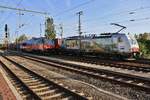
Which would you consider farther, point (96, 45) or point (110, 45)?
point (96, 45)

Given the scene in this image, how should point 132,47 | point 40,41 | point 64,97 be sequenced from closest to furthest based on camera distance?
point 64,97
point 132,47
point 40,41

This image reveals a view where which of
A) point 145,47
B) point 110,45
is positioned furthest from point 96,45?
point 145,47

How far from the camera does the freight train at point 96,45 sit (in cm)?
2977

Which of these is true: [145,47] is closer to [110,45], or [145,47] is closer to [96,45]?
[96,45]

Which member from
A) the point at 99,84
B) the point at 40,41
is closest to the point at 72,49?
the point at 40,41

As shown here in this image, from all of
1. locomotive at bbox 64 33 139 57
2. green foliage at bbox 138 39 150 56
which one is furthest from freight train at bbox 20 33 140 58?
green foliage at bbox 138 39 150 56

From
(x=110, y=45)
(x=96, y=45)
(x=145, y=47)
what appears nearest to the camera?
(x=110, y=45)

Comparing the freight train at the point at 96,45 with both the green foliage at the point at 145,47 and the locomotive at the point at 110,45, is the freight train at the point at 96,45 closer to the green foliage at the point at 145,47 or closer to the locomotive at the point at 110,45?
the locomotive at the point at 110,45

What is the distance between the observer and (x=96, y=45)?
119ft

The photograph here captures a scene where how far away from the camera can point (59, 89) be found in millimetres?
12008

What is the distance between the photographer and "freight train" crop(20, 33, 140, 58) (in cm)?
2977

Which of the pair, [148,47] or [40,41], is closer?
[148,47]

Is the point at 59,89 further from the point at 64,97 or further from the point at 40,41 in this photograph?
the point at 40,41

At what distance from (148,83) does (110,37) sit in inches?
761
